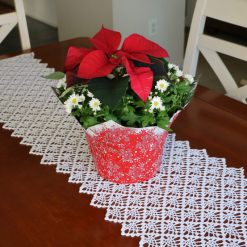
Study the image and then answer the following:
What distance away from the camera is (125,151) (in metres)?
0.80

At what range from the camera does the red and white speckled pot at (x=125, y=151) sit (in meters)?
0.78

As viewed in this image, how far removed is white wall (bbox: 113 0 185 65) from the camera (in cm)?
268

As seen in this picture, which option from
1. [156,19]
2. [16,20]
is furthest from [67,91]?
[156,19]

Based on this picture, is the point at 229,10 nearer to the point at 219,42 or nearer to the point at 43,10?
the point at 219,42

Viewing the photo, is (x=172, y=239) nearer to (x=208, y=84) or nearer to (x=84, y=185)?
(x=84, y=185)

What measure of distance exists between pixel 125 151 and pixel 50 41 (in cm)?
355

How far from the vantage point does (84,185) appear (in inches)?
33.7

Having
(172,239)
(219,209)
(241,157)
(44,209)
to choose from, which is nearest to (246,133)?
(241,157)

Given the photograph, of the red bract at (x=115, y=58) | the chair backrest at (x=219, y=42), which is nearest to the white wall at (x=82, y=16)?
the chair backrest at (x=219, y=42)

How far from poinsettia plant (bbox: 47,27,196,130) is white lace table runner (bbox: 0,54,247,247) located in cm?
15

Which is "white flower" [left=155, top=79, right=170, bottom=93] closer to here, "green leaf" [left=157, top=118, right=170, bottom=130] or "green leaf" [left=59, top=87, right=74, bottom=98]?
Answer: "green leaf" [left=157, top=118, right=170, bottom=130]

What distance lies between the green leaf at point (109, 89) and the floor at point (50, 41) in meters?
1.82

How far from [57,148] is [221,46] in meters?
0.61

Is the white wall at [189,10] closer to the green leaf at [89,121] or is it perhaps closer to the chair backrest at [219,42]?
the chair backrest at [219,42]
